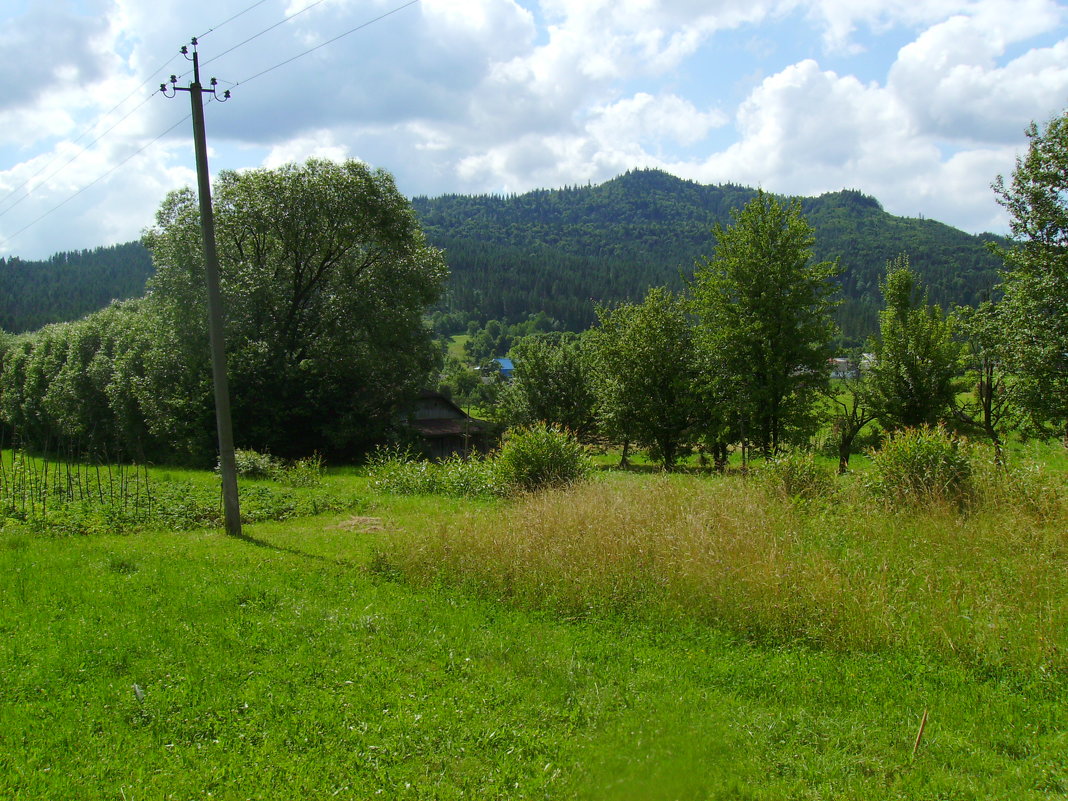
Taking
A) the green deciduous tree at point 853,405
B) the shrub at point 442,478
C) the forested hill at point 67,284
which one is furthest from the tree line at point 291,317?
the forested hill at point 67,284

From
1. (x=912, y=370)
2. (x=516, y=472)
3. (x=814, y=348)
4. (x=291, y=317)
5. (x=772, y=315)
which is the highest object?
(x=291, y=317)

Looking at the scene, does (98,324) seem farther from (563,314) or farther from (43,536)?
(563,314)

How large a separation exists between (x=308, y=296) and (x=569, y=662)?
1181 inches

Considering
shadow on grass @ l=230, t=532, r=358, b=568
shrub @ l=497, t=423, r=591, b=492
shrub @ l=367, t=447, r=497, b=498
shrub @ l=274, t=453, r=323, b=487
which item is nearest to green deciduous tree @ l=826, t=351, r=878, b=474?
shrub @ l=497, t=423, r=591, b=492

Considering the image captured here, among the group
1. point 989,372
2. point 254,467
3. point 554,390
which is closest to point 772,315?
point 989,372

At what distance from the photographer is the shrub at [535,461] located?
15406 mm

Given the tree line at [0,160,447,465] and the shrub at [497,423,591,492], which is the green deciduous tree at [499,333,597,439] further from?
the shrub at [497,423,591,492]

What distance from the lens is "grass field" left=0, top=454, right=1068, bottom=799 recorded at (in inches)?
173

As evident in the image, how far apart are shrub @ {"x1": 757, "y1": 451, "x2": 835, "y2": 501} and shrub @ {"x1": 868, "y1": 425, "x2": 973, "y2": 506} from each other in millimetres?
864

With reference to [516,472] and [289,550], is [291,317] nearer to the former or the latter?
[516,472]

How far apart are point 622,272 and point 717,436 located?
15346 cm

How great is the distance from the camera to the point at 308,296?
32.5 m

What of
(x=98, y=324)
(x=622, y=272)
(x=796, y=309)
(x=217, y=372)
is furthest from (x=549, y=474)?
(x=622, y=272)

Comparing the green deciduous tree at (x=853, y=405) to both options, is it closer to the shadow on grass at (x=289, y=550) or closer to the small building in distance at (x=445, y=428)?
the shadow on grass at (x=289, y=550)
